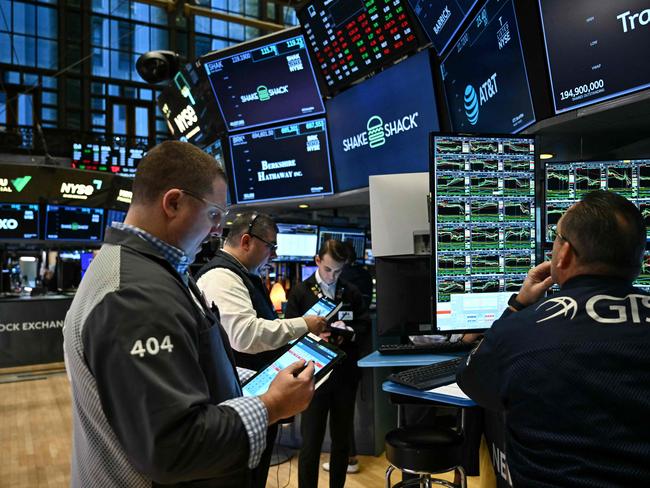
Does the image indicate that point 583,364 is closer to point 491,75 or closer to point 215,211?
point 215,211

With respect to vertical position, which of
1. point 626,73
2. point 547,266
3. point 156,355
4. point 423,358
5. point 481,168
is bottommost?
point 423,358

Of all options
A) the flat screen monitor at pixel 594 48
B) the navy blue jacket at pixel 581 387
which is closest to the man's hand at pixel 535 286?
the navy blue jacket at pixel 581 387

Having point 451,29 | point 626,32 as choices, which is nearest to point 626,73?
point 626,32

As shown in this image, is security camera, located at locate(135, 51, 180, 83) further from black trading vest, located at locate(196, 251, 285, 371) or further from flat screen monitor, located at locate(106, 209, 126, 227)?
black trading vest, located at locate(196, 251, 285, 371)

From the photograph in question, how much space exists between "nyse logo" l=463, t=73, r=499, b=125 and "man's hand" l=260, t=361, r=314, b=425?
2.21m

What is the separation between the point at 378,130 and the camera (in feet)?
14.1

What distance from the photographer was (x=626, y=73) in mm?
2211

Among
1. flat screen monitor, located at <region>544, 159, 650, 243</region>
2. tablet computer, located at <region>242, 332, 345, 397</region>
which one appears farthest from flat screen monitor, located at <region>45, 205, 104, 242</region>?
flat screen monitor, located at <region>544, 159, 650, 243</region>

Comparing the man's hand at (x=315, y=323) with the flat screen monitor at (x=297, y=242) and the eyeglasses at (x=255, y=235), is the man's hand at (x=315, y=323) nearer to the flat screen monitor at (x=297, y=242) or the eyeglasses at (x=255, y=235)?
the eyeglasses at (x=255, y=235)

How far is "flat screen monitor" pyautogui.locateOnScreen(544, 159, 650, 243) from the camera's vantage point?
8.32 feet

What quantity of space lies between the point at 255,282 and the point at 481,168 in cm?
124

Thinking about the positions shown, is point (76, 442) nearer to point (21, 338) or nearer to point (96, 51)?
point (21, 338)

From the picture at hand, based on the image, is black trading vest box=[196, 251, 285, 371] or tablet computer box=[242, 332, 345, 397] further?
black trading vest box=[196, 251, 285, 371]

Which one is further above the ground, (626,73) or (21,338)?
(626,73)
